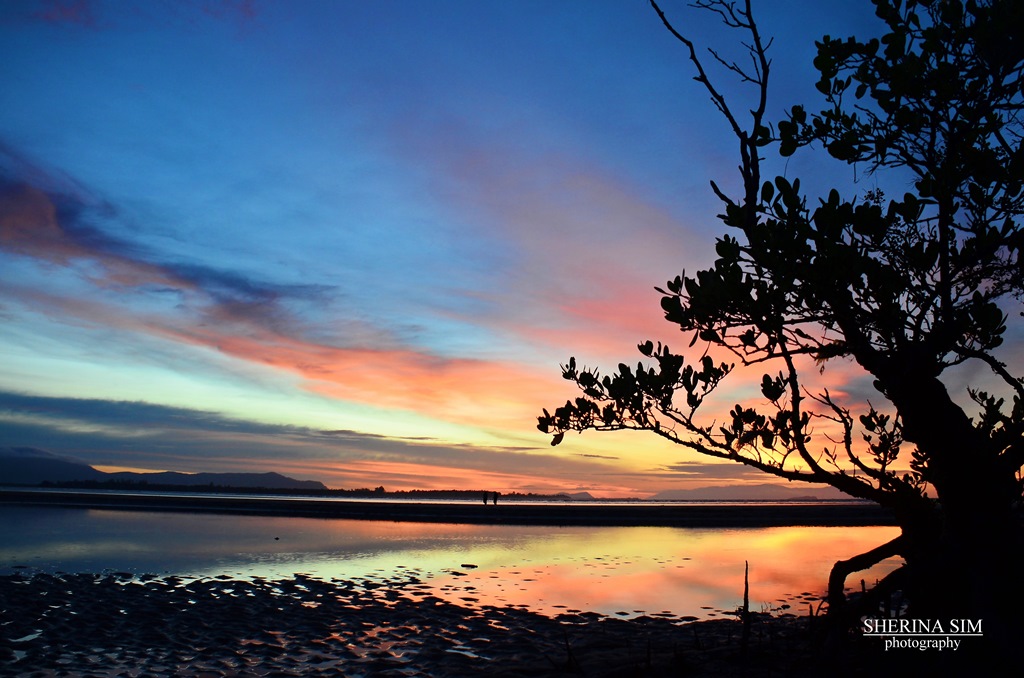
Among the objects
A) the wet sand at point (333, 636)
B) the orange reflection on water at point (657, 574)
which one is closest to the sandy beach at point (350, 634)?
the wet sand at point (333, 636)

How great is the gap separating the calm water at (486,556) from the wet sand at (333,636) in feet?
7.30

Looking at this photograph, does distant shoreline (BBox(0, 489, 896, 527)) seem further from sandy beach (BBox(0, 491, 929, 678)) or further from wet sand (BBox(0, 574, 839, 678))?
wet sand (BBox(0, 574, 839, 678))

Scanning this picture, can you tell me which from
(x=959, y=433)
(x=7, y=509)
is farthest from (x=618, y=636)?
(x=7, y=509)

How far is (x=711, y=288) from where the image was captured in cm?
928

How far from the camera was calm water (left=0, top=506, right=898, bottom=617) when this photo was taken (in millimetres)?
21922

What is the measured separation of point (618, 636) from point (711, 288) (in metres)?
9.92

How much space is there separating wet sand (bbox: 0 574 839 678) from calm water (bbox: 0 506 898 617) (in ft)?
7.30

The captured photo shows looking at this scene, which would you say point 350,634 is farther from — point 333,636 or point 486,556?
point 486,556

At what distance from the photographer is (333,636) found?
52.0 feet

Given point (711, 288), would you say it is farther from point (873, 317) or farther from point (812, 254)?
point (873, 317)

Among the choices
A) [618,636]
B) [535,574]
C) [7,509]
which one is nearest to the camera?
[618,636]

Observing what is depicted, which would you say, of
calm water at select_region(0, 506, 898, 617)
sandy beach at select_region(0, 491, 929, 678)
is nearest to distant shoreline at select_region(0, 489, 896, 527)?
calm water at select_region(0, 506, 898, 617)

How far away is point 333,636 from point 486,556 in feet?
49.0

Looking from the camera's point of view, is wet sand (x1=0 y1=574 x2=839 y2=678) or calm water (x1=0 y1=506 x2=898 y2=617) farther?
calm water (x1=0 y1=506 x2=898 y2=617)
